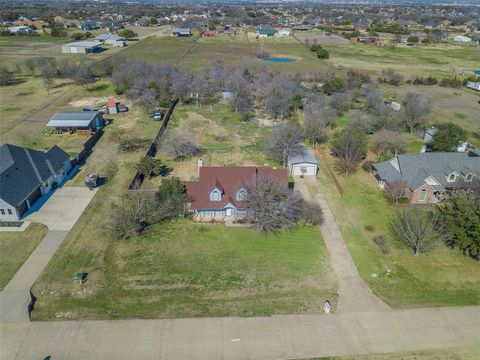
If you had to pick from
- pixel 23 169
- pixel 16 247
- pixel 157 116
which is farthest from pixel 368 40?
pixel 16 247

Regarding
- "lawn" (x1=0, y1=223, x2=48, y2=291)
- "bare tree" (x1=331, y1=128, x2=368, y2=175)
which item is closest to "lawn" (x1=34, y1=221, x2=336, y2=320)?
"lawn" (x1=0, y1=223, x2=48, y2=291)

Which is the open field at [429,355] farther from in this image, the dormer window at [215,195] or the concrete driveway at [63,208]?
the concrete driveway at [63,208]

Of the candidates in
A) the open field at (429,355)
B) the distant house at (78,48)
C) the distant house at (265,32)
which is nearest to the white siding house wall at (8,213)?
the open field at (429,355)

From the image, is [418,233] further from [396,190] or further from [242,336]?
[242,336]

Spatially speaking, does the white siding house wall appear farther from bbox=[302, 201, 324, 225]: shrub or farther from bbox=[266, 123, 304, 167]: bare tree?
bbox=[266, 123, 304, 167]: bare tree

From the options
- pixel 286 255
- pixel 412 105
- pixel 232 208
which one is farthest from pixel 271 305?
pixel 412 105
